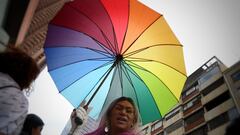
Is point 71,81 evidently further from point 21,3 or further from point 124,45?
point 21,3

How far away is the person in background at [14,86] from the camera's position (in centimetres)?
137

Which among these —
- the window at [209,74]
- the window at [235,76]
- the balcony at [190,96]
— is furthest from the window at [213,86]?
the window at [235,76]

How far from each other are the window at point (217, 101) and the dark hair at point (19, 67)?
1108 inches

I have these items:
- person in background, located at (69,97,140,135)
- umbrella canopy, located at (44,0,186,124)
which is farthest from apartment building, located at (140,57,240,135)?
person in background, located at (69,97,140,135)

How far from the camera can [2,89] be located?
1444 mm

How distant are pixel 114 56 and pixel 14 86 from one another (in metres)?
2.28

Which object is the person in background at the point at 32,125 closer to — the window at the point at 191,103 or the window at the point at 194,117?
the window at the point at 194,117

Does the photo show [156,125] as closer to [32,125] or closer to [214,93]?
[214,93]

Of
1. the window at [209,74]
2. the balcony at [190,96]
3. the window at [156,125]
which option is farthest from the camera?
the window at [156,125]

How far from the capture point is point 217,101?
28406 millimetres

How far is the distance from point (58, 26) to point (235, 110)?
24.6 m

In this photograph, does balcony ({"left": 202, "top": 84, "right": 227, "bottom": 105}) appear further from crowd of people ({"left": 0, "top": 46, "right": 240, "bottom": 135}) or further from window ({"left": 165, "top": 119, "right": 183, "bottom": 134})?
crowd of people ({"left": 0, "top": 46, "right": 240, "bottom": 135})

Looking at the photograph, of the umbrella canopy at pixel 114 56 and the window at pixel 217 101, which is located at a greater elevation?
the window at pixel 217 101

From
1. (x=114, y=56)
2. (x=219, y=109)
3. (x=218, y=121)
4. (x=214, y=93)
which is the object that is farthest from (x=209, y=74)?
(x=114, y=56)
